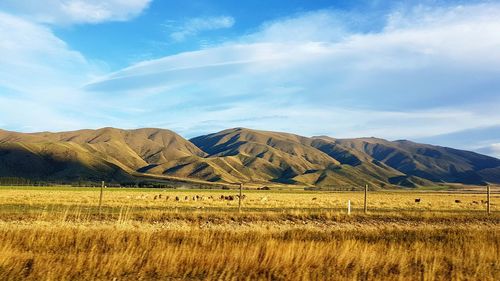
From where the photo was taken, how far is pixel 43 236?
520 inches

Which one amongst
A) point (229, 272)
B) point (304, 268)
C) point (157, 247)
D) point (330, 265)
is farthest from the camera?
point (157, 247)

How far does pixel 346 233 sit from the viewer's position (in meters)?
18.0

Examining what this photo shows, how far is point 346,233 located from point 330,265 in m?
7.45

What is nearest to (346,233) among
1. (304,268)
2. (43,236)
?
(304,268)

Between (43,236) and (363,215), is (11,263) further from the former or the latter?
(363,215)

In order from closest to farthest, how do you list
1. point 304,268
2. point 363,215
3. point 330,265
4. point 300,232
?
point 304,268
point 330,265
point 300,232
point 363,215

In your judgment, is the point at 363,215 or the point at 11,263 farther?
the point at 363,215

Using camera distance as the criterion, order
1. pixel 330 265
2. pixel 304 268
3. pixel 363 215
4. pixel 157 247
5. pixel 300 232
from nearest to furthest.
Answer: pixel 304 268 < pixel 330 265 < pixel 157 247 < pixel 300 232 < pixel 363 215

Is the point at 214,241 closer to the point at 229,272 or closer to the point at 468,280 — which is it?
the point at 229,272

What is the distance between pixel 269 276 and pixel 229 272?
84cm

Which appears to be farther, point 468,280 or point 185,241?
point 185,241

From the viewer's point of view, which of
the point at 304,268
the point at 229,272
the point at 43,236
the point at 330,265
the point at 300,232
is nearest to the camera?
the point at 229,272

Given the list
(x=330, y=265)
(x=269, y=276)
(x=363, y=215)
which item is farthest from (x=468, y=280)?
(x=363, y=215)

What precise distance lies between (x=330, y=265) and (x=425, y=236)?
8.45 m
